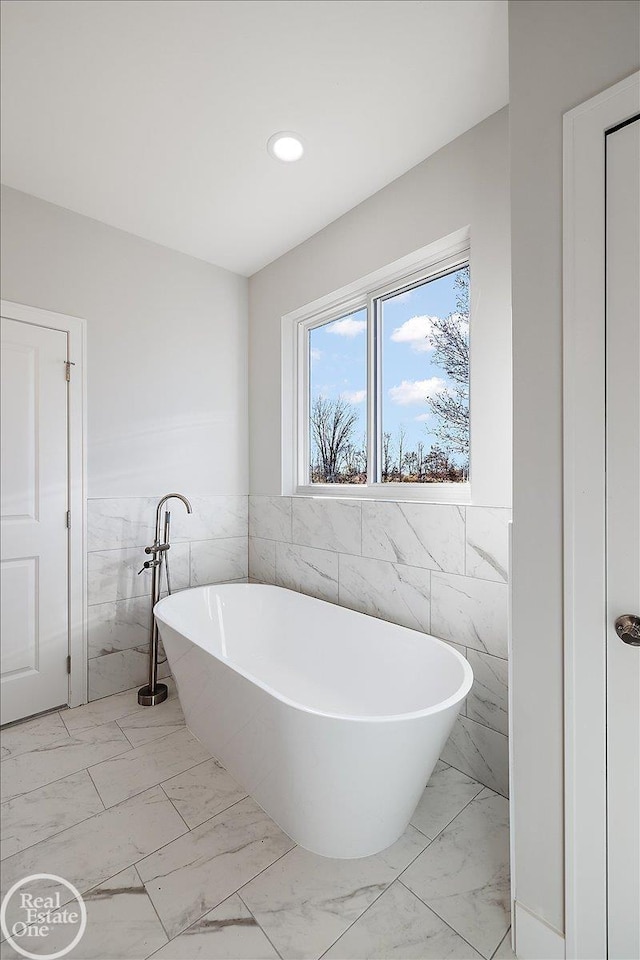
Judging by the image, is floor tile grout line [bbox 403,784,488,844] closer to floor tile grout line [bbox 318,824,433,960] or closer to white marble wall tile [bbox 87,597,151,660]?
floor tile grout line [bbox 318,824,433,960]

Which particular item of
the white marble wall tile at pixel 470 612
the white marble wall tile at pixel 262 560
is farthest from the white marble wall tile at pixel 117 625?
the white marble wall tile at pixel 470 612

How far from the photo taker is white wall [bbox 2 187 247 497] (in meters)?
2.21

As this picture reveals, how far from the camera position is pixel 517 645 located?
113 centimetres

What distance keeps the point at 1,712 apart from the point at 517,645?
2.33 m

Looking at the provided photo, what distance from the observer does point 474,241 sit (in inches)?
69.8

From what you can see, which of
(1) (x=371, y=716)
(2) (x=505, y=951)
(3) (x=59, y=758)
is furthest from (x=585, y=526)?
(3) (x=59, y=758)

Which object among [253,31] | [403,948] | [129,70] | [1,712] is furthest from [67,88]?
[403,948]

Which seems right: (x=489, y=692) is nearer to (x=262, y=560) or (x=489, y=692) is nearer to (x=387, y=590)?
(x=387, y=590)

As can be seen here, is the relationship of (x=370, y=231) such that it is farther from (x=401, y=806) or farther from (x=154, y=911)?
(x=154, y=911)

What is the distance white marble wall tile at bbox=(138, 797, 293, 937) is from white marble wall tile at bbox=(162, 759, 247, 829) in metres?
0.05

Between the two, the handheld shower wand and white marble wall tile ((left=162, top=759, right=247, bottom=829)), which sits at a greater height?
the handheld shower wand

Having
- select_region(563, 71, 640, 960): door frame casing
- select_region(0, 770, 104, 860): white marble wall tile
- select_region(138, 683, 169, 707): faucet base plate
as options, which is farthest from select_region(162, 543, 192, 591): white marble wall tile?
select_region(563, 71, 640, 960): door frame casing

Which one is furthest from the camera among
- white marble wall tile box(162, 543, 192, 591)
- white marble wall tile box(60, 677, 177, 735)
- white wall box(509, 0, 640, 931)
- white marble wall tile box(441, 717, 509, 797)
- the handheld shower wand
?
white marble wall tile box(162, 543, 192, 591)

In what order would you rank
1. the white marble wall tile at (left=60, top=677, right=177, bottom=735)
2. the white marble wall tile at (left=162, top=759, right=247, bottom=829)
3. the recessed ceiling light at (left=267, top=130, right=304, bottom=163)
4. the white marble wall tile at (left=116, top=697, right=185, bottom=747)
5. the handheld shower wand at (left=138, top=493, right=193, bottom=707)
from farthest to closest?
the handheld shower wand at (left=138, top=493, right=193, bottom=707), the white marble wall tile at (left=60, top=677, right=177, bottom=735), the white marble wall tile at (left=116, top=697, right=185, bottom=747), the recessed ceiling light at (left=267, top=130, right=304, bottom=163), the white marble wall tile at (left=162, top=759, right=247, bottom=829)
